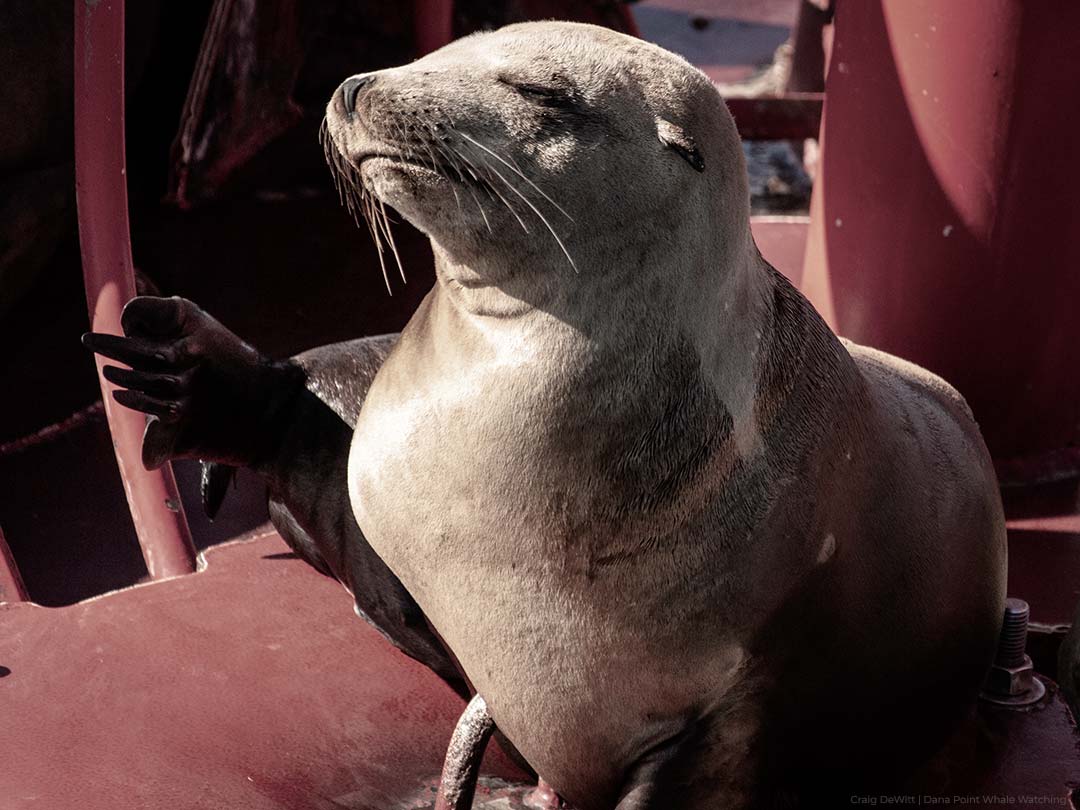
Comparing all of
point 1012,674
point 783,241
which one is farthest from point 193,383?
point 783,241

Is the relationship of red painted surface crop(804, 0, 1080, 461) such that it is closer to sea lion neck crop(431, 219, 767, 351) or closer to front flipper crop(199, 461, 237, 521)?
sea lion neck crop(431, 219, 767, 351)

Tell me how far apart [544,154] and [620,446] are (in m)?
0.41

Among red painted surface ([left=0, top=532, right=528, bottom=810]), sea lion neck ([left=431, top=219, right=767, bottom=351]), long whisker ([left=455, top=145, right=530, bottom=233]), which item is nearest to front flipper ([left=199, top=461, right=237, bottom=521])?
red painted surface ([left=0, top=532, right=528, bottom=810])

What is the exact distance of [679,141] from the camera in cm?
190

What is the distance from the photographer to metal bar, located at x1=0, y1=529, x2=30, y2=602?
2.90 meters

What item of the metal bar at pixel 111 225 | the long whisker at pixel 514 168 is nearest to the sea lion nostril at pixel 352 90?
the long whisker at pixel 514 168

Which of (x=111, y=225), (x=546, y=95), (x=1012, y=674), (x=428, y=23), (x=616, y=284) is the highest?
(x=546, y=95)

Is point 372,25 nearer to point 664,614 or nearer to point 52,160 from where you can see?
point 52,160

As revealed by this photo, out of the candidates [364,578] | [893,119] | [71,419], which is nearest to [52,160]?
[71,419]

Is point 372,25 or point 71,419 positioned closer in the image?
point 71,419

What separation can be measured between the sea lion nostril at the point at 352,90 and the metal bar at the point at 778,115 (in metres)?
3.64

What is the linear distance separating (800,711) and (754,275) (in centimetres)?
65

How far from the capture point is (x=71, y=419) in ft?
14.0

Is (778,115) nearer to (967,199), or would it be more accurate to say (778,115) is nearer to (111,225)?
(967,199)
